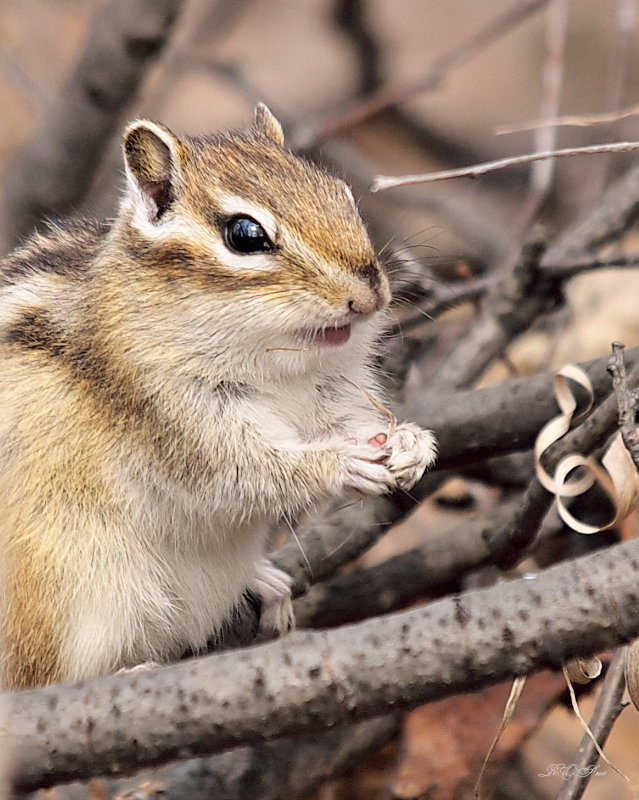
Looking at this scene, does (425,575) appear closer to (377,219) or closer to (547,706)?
(547,706)

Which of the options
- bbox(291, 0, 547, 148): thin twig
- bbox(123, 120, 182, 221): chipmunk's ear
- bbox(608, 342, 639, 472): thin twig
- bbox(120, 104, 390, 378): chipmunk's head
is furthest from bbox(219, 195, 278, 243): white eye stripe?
bbox(291, 0, 547, 148): thin twig

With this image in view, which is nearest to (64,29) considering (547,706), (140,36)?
(140,36)

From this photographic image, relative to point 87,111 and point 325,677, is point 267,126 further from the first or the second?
point 325,677

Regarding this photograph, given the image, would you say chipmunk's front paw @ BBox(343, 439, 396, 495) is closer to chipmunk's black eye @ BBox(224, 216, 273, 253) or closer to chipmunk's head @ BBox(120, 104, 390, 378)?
chipmunk's head @ BBox(120, 104, 390, 378)

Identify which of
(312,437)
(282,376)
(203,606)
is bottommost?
(203,606)

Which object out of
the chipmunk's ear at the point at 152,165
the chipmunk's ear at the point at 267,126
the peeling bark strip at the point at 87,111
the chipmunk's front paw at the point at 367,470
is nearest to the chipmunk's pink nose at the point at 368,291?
the chipmunk's front paw at the point at 367,470

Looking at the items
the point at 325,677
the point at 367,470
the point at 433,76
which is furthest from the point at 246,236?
the point at 433,76
